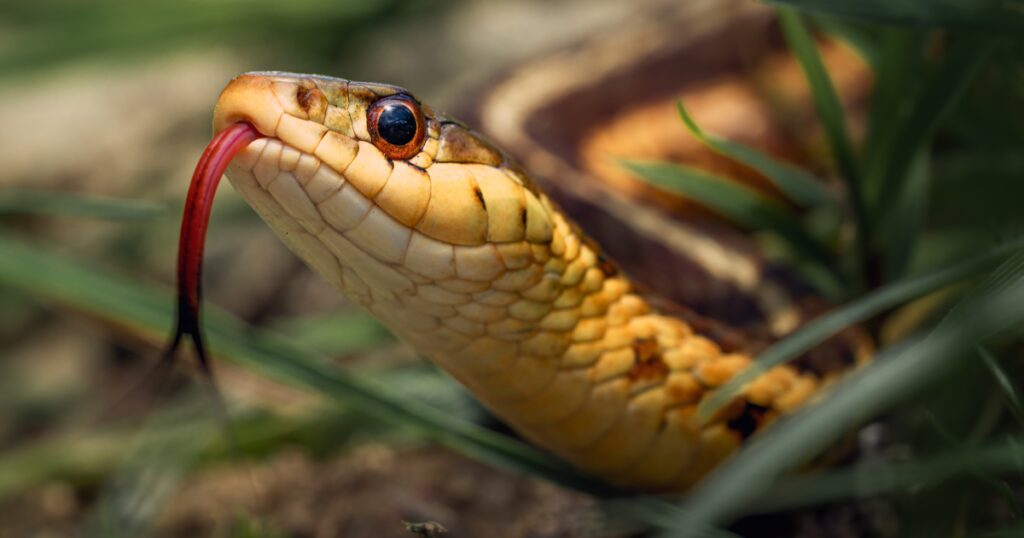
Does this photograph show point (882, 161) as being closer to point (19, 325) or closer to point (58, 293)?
point (58, 293)

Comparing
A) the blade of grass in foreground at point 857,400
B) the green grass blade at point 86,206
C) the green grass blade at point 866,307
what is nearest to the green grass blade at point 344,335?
the green grass blade at point 86,206

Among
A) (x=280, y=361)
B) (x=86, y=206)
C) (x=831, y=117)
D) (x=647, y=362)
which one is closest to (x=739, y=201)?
(x=831, y=117)

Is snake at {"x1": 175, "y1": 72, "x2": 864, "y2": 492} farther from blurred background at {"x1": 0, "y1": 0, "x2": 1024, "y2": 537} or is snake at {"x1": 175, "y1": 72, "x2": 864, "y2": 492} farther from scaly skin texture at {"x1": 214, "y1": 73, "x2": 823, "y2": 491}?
blurred background at {"x1": 0, "y1": 0, "x2": 1024, "y2": 537}

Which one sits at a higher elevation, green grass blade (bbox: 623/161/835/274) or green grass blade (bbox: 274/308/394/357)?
green grass blade (bbox: 274/308/394/357)

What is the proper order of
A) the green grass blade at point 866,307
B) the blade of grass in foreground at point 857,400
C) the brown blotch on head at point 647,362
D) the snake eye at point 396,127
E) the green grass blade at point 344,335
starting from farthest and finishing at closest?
the green grass blade at point 344,335, the brown blotch on head at point 647,362, the snake eye at point 396,127, the green grass blade at point 866,307, the blade of grass in foreground at point 857,400

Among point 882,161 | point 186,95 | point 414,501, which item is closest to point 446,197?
point 414,501

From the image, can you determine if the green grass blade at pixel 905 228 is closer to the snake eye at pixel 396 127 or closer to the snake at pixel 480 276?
the snake at pixel 480 276

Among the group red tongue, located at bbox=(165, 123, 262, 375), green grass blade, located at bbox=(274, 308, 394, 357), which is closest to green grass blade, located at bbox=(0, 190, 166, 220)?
red tongue, located at bbox=(165, 123, 262, 375)
